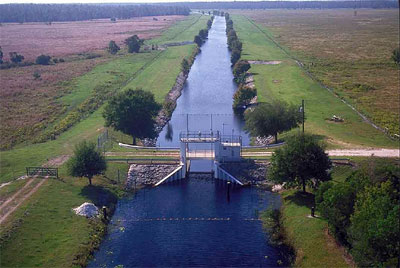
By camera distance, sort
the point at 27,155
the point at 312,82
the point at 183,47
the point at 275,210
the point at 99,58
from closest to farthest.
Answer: the point at 275,210
the point at 27,155
the point at 312,82
the point at 99,58
the point at 183,47

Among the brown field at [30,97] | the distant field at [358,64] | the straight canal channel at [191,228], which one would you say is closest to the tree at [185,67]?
the brown field at [30,97]

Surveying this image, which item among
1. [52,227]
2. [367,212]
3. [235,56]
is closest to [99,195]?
[52,227]

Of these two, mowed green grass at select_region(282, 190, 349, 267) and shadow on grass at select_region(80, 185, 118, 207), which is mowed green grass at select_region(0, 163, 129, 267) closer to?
shadow on grass at select_region(80, 185, 118, 207)

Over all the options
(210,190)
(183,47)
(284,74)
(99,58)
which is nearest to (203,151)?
(210,190)

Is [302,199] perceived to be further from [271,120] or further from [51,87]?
[51,87]

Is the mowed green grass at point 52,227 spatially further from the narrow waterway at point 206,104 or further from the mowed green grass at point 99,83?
the narrow waterway at point 206,104

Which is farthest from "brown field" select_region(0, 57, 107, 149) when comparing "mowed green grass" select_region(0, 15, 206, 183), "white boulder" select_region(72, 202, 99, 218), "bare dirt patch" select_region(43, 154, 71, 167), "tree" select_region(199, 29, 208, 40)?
"tree" select_region(199, 29, 208, 40)

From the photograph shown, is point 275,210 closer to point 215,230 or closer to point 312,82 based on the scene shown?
point 215,230
